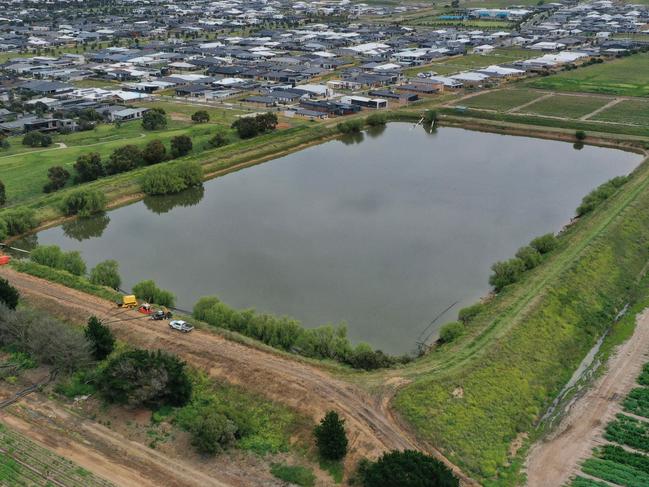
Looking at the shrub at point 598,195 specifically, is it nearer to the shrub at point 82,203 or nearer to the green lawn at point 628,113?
the green lawn at point 628,113

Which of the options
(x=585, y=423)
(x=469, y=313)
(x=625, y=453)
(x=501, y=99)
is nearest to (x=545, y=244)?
(x=469, y=313)

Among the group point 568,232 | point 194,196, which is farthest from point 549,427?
point 194,196

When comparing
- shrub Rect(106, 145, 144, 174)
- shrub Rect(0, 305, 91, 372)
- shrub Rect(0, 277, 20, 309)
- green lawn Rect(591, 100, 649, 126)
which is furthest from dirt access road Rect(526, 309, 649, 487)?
green lawn Rect(591, 100, 649, 126)

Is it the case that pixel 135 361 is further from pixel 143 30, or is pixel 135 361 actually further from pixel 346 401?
pixel 143 30

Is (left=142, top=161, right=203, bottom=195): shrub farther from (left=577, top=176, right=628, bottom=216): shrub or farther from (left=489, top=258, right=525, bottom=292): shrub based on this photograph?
(left=577, top=176, right=628, bottom=216): shrub

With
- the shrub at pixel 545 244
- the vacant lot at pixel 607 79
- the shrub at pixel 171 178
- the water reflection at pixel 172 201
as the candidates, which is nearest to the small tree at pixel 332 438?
the shrub at pixel 545 244

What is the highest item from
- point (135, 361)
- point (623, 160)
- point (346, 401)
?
point (135, 361)
